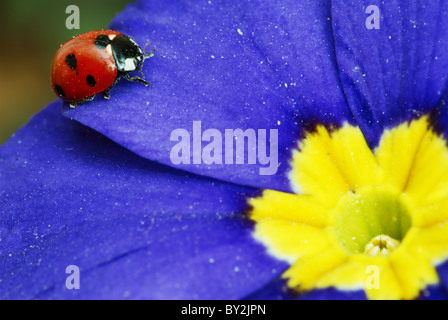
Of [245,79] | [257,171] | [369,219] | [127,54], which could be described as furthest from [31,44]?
[369,219]

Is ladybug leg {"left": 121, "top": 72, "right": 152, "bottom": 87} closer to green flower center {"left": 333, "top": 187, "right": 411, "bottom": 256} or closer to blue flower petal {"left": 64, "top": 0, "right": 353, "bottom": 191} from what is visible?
blue flower petal {"left": 64, "top": 0, "right": 353, "bottom": 191}

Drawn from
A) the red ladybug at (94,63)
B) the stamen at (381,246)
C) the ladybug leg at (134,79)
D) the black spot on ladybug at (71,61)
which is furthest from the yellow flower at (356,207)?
the black spot on ladybug at (71,61)

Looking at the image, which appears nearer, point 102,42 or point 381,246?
point 381,246

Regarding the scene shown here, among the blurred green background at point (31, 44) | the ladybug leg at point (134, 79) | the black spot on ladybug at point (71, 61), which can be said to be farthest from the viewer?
the blurred green background at point (31, 44)

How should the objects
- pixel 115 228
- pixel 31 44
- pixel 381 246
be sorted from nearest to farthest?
1. pixel 115 228
2. pixel 381 246
3. pixel 31 44

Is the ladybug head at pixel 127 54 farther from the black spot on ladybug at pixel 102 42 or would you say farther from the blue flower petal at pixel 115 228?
the blue flower petal at pixel 115 228

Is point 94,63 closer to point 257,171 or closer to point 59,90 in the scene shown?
point 59,90

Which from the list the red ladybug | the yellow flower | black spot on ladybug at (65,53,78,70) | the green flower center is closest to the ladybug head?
the red ladybug

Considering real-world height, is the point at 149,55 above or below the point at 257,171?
above
